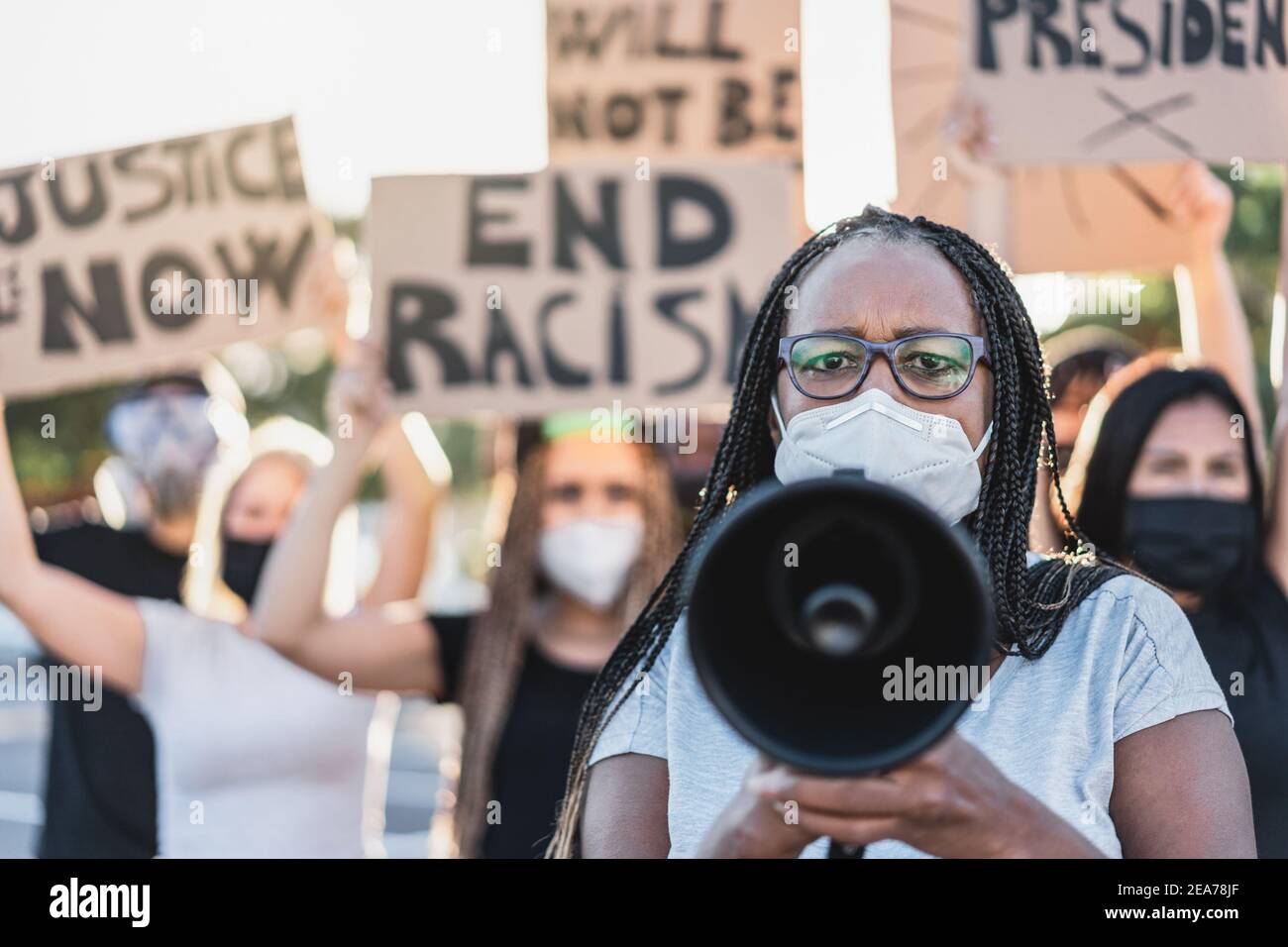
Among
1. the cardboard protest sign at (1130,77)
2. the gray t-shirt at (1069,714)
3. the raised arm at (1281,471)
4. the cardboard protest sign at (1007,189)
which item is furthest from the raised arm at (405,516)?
the gray t-shirt at (1069,714)

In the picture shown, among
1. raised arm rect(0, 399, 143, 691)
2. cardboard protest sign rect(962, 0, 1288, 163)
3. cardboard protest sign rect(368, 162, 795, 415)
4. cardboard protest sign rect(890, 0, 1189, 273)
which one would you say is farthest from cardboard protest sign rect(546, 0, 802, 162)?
raised arm rect(0, 399, 143, 691)

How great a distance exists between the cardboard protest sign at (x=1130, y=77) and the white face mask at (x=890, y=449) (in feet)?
7.52

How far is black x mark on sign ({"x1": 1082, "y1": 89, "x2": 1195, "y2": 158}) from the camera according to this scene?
152 inches

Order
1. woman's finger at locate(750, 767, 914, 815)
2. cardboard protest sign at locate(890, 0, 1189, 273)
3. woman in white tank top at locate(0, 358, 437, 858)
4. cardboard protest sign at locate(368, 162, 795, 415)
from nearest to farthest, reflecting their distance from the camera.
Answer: woman's finger at locate(750, 767, 914, 815)
woman in white tank top at locate(0, 358, 437, 858)
cardboard protest sign at locate(890, 0, 1189, 273)
cardboard protest sign at locate(368, 162, 795, 415)

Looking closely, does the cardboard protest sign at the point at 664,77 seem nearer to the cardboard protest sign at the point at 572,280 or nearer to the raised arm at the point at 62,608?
the cardboard protest sign at the point at 572,280

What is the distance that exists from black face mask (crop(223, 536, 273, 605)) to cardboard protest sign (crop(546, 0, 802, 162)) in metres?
1.32

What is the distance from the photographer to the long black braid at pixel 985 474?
1.80 meters

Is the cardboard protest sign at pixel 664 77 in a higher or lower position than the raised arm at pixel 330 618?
higher

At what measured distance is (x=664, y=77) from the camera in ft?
14.6

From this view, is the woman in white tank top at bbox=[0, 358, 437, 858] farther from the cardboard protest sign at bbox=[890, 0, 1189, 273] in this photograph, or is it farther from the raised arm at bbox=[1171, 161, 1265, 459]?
the raised arm at bbox=[1171, 161, 1265, 459]

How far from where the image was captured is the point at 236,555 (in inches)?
177
